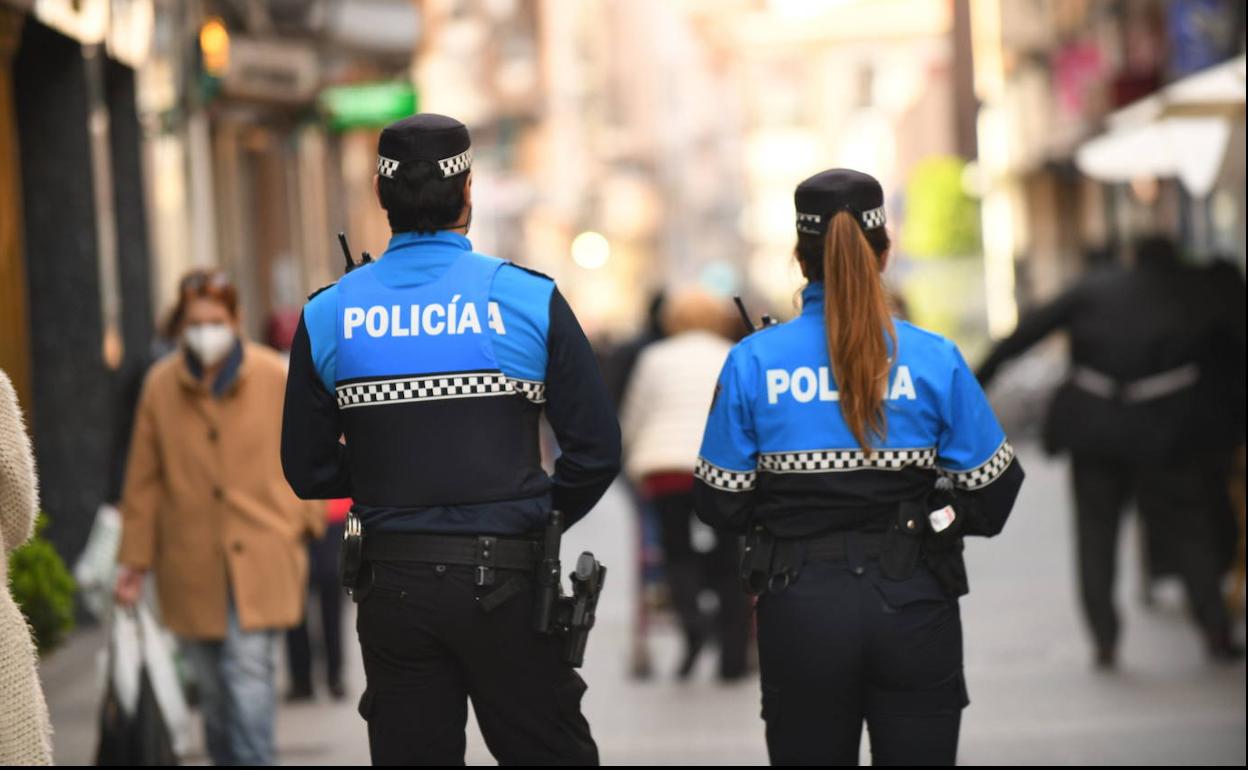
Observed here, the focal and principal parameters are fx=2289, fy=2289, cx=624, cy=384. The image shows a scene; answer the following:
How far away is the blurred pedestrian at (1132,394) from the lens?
10.6m

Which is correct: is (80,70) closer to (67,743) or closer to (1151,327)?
(67,743)

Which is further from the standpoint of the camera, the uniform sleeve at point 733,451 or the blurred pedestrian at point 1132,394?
the blurred pedestrian at point 1132,394

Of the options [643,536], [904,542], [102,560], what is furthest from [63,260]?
[904,542]

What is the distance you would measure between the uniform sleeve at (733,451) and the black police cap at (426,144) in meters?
0.83

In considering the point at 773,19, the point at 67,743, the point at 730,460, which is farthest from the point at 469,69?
the point at 773,19

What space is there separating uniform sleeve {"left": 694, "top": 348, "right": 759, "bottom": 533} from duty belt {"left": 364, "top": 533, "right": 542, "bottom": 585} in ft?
2.04

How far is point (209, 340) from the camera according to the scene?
7863 mm

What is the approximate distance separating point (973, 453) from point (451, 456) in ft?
4.14

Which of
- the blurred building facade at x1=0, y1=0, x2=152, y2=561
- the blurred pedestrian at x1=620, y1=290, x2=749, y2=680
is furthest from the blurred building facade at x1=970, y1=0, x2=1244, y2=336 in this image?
the blurred building facade at x1=0, y1=0, x2=152, y2=561

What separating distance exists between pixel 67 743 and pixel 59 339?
14.0ft

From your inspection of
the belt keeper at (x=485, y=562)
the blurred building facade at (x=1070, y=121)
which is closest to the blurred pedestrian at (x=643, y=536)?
the blurred building facade at (x=1070, y=121)

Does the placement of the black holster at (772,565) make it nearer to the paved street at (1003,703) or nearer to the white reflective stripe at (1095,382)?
the paved street at (1003,703)

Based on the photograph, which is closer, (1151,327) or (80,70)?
(1151,327)

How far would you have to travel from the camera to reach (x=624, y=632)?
13.3 metres
